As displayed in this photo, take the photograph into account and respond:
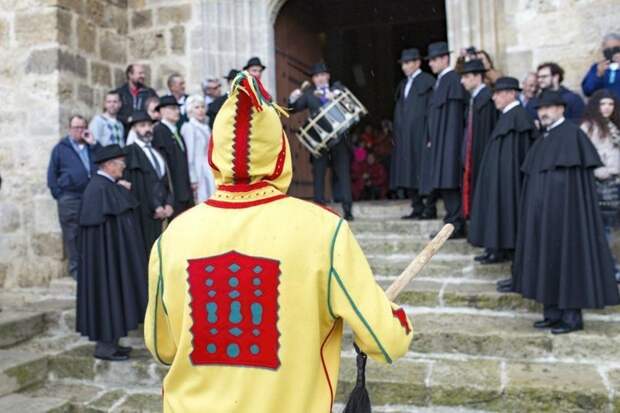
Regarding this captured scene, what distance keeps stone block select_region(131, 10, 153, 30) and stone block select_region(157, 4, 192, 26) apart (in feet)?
0.43

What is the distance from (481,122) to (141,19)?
4590mm

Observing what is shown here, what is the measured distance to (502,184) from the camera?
213 inches

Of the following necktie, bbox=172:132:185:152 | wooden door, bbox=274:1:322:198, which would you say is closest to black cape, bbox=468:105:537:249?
necktie, bbox=172:132:185:152

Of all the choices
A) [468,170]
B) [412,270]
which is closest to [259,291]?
[412,270]

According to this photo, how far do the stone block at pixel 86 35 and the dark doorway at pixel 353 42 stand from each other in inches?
90.1

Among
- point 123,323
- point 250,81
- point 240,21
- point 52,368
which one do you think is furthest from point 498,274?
point 240,21

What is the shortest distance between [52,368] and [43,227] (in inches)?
88.3

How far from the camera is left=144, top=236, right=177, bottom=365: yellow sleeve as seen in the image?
78.7 inches

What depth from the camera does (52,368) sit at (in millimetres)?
5078

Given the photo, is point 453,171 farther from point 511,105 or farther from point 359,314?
point 359,314

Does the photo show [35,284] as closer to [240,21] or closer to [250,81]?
[240,21]

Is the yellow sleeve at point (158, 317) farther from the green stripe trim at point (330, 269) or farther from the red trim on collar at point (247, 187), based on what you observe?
the green stripe trim at point (330, 269)

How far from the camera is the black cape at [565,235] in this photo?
4.38 m

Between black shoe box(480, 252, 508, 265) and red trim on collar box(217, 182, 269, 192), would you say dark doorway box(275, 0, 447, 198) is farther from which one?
red trim on collar box(217, 182, 269, 192)
